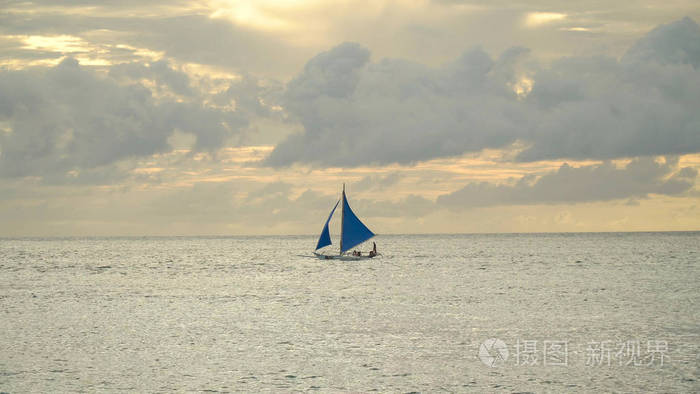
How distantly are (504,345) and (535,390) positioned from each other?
9667 millimetres

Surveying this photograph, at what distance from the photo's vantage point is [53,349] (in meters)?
37.4

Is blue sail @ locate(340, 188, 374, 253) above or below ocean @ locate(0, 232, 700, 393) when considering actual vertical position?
above

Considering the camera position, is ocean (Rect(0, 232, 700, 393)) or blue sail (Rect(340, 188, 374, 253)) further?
blue sail (Rect(340, 188, 374, 253))

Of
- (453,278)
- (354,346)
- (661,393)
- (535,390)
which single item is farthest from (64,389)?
(453,278)

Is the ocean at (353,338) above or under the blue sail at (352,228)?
under

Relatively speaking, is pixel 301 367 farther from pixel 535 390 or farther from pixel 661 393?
pixel 661 393

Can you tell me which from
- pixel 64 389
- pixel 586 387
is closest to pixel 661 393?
pixel 586 387

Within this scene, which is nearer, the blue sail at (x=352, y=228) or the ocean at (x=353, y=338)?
the ocean at (x=353, y=338)

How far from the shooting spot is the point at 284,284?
270 ft

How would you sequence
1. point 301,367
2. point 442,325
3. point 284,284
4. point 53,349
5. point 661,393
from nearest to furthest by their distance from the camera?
point 661,393 → point 301,367 → point 53,349 → point 442,325 → point 284,284

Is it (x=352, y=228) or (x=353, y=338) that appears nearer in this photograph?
(x=353, y=338)

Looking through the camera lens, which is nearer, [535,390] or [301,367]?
[535,390]

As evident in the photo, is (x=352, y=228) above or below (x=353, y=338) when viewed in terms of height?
above

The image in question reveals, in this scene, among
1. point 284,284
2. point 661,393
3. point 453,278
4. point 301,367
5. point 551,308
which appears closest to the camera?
point 661,393
